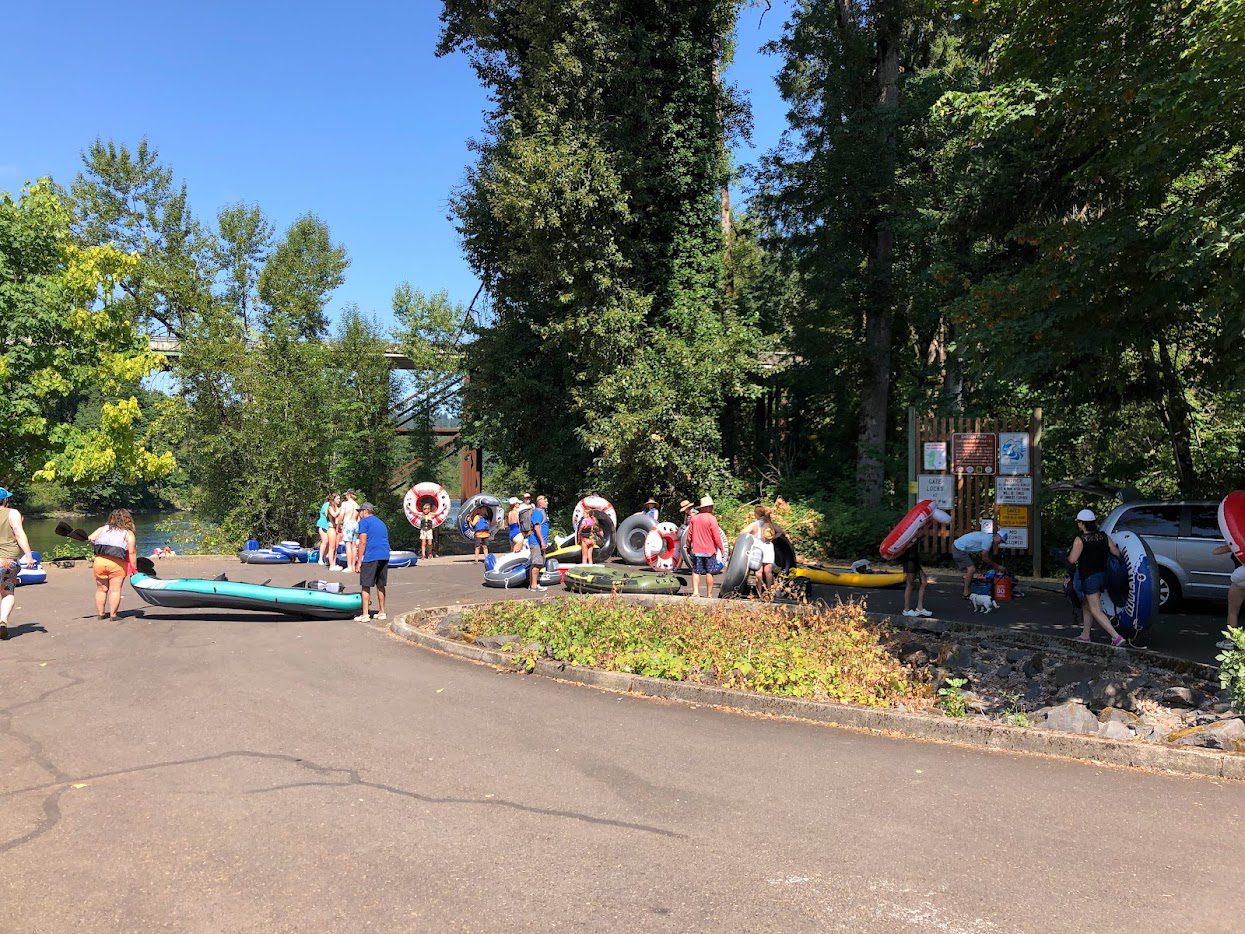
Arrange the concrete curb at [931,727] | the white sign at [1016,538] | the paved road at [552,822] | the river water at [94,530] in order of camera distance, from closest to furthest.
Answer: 1. the paved road at [552,822]
2. the concrete curb at [931,727]
3. the white sign at [1016,538]
4. the river water at [94,530]

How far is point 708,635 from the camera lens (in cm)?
1038

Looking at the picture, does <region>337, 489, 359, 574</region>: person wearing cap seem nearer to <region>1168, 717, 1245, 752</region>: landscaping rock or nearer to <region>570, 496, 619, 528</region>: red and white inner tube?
<region>570, 496, 619, 528</region>: red and white inner tube

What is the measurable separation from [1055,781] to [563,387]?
2404cm

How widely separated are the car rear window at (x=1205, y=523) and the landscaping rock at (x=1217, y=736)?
7.92 m

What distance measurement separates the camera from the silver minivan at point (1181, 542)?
44.2ft

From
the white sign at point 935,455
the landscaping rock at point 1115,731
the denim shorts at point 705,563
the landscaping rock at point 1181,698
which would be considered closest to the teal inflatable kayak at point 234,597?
the denim shorts at point 705,563

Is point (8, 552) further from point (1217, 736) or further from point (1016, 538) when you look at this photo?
point (1016, 538)

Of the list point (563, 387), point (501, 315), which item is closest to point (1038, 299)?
point (563, 387)

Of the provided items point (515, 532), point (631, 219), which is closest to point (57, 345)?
point (515, 532)

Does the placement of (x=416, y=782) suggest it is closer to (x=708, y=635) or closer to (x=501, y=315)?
(x=708, y=635)

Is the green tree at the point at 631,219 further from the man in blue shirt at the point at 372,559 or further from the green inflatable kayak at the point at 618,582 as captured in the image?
the man in blue shirt at the point at 372,559

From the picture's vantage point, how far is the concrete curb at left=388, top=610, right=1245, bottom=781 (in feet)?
21.2

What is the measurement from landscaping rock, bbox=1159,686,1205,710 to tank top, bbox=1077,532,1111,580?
2.18 meters

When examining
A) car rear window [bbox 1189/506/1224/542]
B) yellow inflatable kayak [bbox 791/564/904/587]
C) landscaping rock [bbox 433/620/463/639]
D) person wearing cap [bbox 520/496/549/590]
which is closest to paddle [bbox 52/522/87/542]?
landscaping rock [bbox 433/620/463/639]
